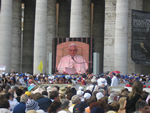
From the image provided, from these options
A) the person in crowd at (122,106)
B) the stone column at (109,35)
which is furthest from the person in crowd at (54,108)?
the stone column at (109,35)

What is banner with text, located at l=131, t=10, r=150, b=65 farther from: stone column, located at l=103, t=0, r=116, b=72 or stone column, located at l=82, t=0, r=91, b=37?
stone column, located at l=82, t=0, r=91, b=37

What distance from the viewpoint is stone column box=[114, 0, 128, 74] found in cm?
5634

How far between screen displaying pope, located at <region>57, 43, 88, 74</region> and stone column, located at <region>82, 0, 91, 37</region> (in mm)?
15593

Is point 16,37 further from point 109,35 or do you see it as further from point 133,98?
point 133,98

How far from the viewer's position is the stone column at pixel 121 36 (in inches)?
2218

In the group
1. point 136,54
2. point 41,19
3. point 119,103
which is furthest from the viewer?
point 41,19

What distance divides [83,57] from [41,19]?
39.3 ft

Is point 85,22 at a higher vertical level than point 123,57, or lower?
higher

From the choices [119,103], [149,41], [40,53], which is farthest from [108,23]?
[119,103]

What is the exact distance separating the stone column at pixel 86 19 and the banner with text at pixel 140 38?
11775mm

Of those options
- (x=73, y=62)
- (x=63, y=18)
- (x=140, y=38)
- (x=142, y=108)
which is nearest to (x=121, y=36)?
(x=140, y=38)

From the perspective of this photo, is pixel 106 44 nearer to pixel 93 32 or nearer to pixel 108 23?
pixel 108 23

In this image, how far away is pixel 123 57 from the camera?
2219 inches

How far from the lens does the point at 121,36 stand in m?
56.5
